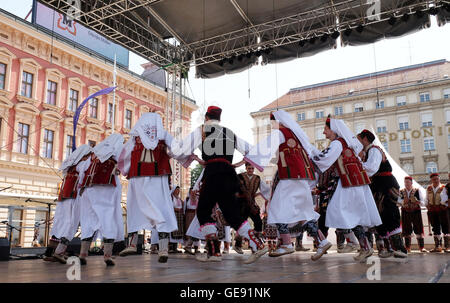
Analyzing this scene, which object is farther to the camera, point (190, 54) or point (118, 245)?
point (190, 54)

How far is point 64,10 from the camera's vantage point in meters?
9.12

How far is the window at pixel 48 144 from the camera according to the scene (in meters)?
20.0

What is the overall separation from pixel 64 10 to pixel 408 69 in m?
41.8

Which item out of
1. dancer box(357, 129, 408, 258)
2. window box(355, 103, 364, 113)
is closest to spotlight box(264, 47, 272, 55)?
dancer box(357, 129, 408, 258)

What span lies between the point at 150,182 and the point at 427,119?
4168 centimetres

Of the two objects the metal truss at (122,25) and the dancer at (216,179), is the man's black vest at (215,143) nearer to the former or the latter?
the dancer at (216,179)

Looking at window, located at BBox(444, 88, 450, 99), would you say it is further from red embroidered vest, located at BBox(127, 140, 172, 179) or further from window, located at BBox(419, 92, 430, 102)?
red embroidered vest, located at BBox(127, 140, 172, 179)

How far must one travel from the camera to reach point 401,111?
133 ft

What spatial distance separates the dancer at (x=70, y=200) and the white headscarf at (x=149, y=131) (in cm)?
131

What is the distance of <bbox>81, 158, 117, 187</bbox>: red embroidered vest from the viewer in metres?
4.76

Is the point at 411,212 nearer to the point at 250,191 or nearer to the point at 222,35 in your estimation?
the point at 250,191

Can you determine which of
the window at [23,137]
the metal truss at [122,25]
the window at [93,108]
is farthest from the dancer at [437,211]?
the window at [93,108]
